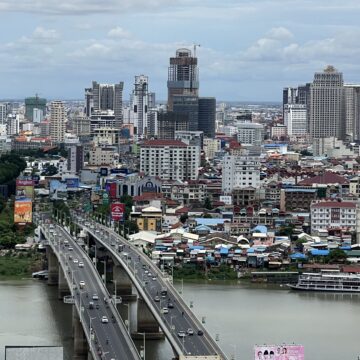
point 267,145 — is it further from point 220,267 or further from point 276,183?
point 220,267

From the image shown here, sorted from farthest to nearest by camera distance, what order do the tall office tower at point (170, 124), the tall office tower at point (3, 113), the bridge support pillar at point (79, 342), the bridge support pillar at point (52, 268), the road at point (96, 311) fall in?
the tall office tower at point (3, 113), the tall office tower at point (170, 124), the bridge support pillar at point (52, 268), the bridge support pillar at point (79, 342), the road at point (96, 311)

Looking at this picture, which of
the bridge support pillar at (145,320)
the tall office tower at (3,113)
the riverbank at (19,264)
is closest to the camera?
the bridge support pillar at (145,320)

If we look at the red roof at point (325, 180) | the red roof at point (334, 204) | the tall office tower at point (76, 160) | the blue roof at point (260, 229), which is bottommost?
the blue roof at point (260, 229)

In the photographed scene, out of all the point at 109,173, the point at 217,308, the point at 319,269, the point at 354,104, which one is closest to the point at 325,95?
the point at 354,104

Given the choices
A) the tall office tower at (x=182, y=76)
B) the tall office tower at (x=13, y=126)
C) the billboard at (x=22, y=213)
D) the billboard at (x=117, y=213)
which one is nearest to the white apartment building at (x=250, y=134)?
the tall office tower at (x=182, y=76)

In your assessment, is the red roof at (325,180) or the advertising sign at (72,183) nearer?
the red roof at (325,180)

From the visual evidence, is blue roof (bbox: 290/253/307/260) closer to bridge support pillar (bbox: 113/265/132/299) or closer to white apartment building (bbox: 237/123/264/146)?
bridge support pillar (bbox: 113/265/132/299)

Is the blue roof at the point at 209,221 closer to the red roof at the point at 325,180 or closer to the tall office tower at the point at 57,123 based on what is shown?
the red roof at the point at 325,180
